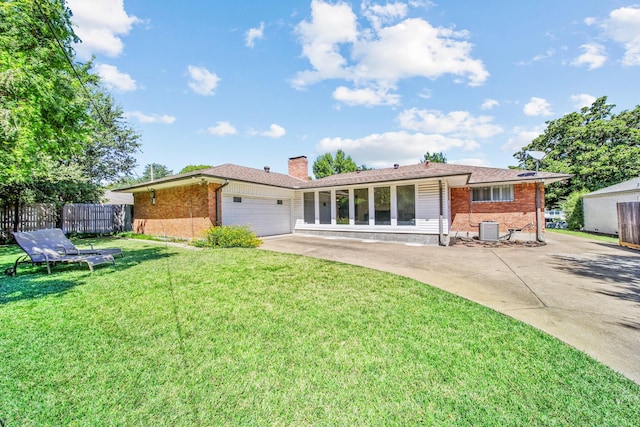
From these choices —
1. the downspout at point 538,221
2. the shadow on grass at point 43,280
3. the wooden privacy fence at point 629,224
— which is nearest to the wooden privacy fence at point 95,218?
the shadow on grass at point 43,280

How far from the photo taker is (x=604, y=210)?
15969 mm

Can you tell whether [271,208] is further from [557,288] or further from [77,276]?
[557,288]

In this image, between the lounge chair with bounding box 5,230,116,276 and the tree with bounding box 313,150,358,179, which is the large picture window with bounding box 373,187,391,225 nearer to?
the lounge chair with bounding box 5,230,116,276

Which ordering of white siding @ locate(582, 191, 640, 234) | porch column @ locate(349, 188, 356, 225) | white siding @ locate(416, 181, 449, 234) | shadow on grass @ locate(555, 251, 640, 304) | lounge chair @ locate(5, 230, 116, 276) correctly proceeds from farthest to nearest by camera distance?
1. white siding @ locate(582, 191, 640, 234)
2. porch column @ locate(349, 188, 356, 225)
3. white siding @ locate(416, 181, 449, 234)
4. lounge chair @ locate(5, 230, 116, 276)
5. shadow on grass @ locate(555, 251, 640, 304)

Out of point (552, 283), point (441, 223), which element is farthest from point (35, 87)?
point (441, 223)

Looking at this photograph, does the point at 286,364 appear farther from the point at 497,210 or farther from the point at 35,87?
the point at 497,210

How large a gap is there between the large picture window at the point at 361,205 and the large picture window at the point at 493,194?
6676 mm

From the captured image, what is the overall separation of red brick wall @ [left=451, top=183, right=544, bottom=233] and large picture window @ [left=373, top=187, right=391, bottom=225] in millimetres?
5133

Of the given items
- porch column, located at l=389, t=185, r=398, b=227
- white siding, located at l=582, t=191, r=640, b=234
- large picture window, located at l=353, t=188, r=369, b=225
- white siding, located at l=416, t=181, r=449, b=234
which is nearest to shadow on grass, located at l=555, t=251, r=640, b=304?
white siding, located at l=416, t=181, r=449, b=234

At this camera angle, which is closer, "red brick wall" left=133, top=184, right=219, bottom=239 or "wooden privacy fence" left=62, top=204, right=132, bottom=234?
"red brick wall" left=133, top=184, right=219, bottom=239

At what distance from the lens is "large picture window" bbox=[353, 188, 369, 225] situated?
43.7 feet

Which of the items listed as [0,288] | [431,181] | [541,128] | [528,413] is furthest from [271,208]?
[541,128]

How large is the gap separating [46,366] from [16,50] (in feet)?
26.2

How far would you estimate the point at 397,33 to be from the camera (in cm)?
1021
